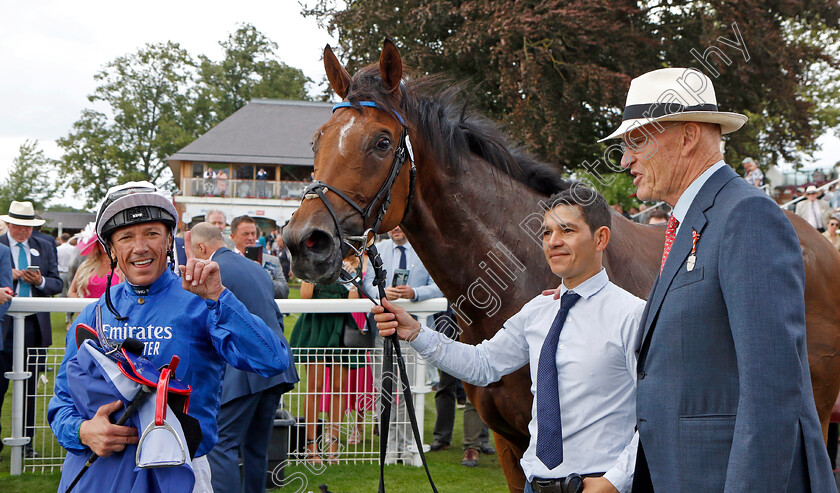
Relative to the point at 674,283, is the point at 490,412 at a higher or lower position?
lower

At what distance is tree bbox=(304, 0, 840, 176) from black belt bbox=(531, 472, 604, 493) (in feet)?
31.3

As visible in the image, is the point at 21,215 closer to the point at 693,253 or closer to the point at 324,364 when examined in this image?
the point at 324,364

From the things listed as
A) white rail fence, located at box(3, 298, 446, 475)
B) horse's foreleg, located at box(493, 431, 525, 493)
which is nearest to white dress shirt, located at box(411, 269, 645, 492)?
horse's foreleg, located at box(493, 431, 525, 493)

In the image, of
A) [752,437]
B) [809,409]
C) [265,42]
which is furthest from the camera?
[265,42]

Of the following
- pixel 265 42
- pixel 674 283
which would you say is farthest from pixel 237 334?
pixel 265 42

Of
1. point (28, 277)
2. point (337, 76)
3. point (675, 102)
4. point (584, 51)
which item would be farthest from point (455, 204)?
point (584, 51)

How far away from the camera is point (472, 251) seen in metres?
2.91

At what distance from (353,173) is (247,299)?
68.1 inches

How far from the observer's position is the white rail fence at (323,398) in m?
5.07

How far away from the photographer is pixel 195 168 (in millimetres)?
39469

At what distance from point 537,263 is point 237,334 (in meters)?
1.39

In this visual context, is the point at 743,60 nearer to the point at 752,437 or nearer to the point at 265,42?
the point at 752,437

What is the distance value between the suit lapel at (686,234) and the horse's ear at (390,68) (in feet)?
5.06

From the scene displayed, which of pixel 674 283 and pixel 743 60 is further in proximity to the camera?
pixel 743 60
